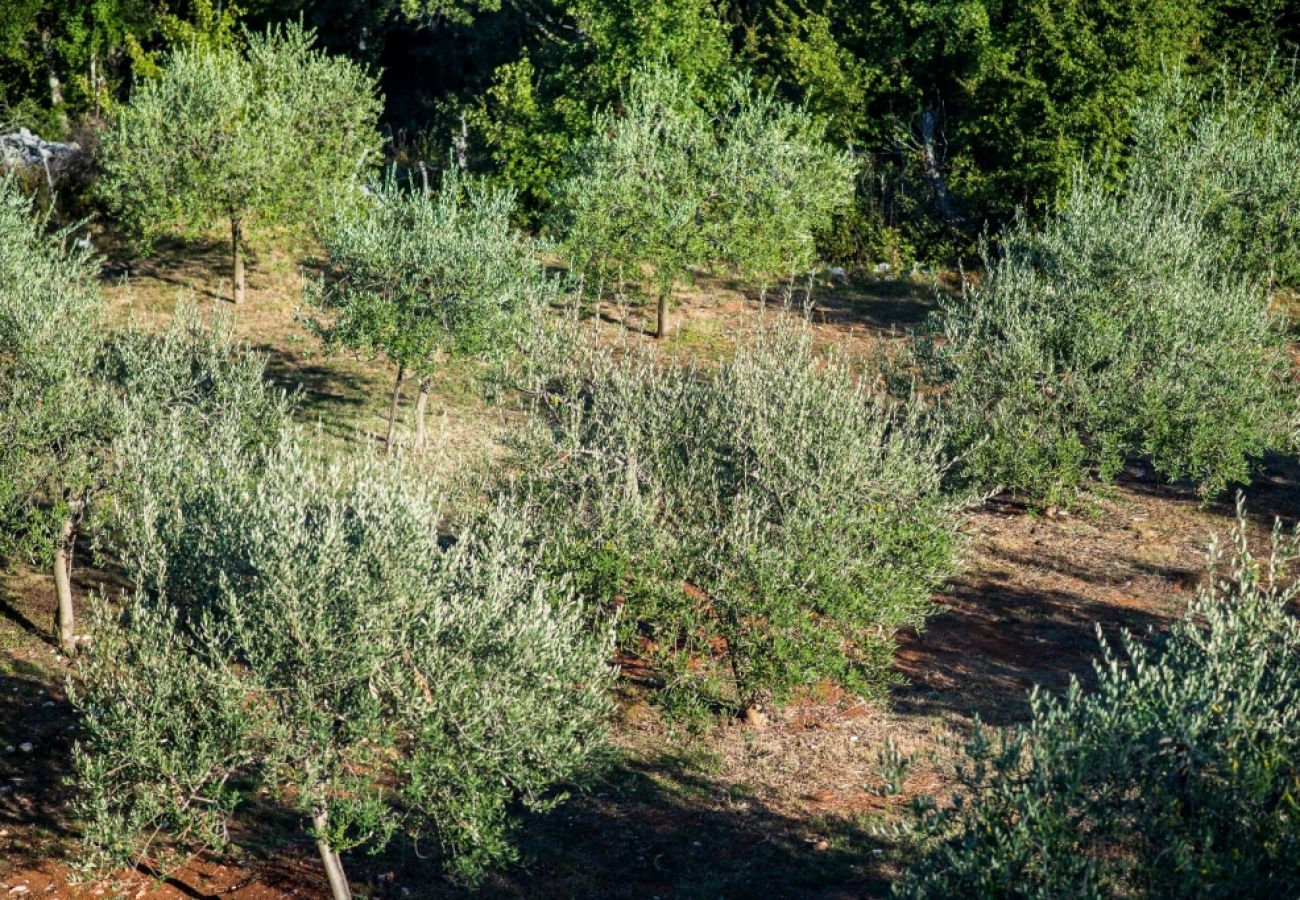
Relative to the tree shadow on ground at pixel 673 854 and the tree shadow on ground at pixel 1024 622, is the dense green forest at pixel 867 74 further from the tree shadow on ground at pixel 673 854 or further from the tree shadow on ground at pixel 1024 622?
the tree shadow on ground at pixel 673 854

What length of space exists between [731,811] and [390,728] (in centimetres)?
601

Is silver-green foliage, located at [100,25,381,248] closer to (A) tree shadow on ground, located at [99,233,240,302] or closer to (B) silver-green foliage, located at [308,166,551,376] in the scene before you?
(A) tree shadow on ground, located at [99,233,240,302]

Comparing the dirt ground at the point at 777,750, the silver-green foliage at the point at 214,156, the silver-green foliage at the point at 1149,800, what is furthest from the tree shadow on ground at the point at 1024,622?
the silver-green foliage at the point at 214,156

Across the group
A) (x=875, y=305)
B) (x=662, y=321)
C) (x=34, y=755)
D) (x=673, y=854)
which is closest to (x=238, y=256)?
(x=662, y=321)

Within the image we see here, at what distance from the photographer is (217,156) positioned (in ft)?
119

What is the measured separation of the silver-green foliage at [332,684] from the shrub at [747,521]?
3.95 meters

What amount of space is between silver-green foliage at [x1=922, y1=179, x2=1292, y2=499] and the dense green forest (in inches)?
488

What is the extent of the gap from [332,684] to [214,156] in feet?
82.6

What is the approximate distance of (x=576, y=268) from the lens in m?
36.7

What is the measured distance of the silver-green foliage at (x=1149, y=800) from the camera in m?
11.2

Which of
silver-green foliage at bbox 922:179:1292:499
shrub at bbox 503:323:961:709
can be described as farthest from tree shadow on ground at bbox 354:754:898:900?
silver-green foliage at bbox 922:179:1292:499

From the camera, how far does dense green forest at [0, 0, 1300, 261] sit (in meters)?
43.2

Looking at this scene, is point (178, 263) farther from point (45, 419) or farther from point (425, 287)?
point (45, 419)

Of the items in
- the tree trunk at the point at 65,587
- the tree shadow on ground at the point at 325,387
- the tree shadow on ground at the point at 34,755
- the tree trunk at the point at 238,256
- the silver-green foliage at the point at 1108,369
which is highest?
the silver-green foliage at the point at 1108,369
